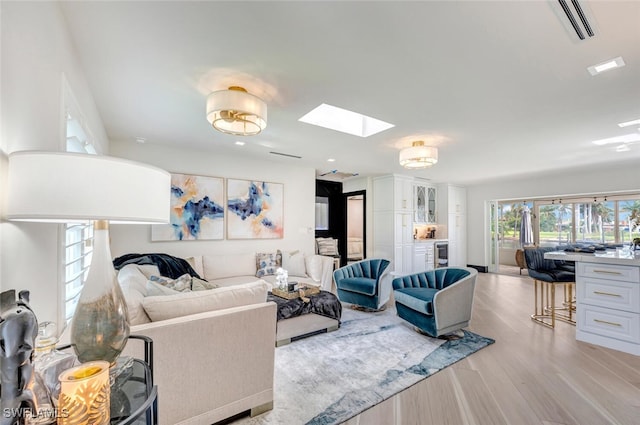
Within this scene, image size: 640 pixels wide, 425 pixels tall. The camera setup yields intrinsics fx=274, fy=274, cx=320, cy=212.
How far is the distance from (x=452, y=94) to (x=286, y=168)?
3.53 metres

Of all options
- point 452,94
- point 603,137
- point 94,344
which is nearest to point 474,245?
point 603,137

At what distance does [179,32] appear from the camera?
172 centimetres

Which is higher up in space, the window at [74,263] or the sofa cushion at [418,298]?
the window at [74,263]

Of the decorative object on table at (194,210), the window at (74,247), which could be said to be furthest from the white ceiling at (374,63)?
the decorative object on table at (194,210)

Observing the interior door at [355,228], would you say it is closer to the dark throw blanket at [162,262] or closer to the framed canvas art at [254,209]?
the framed canvas art at [254,209]

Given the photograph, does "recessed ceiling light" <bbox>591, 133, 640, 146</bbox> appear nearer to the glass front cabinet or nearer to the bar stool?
the bar stool

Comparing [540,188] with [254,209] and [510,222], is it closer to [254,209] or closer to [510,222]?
[510,222]

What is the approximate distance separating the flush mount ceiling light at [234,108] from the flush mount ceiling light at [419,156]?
6.89ft

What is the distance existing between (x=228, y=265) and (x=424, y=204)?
210 inches

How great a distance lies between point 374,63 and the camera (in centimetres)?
202

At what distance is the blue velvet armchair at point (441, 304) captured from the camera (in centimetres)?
301

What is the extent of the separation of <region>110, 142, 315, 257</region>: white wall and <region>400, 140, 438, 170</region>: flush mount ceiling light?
2435mm

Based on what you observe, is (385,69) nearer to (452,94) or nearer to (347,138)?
(452,94)

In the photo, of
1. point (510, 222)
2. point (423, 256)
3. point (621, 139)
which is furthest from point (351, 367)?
point (510, 222)
